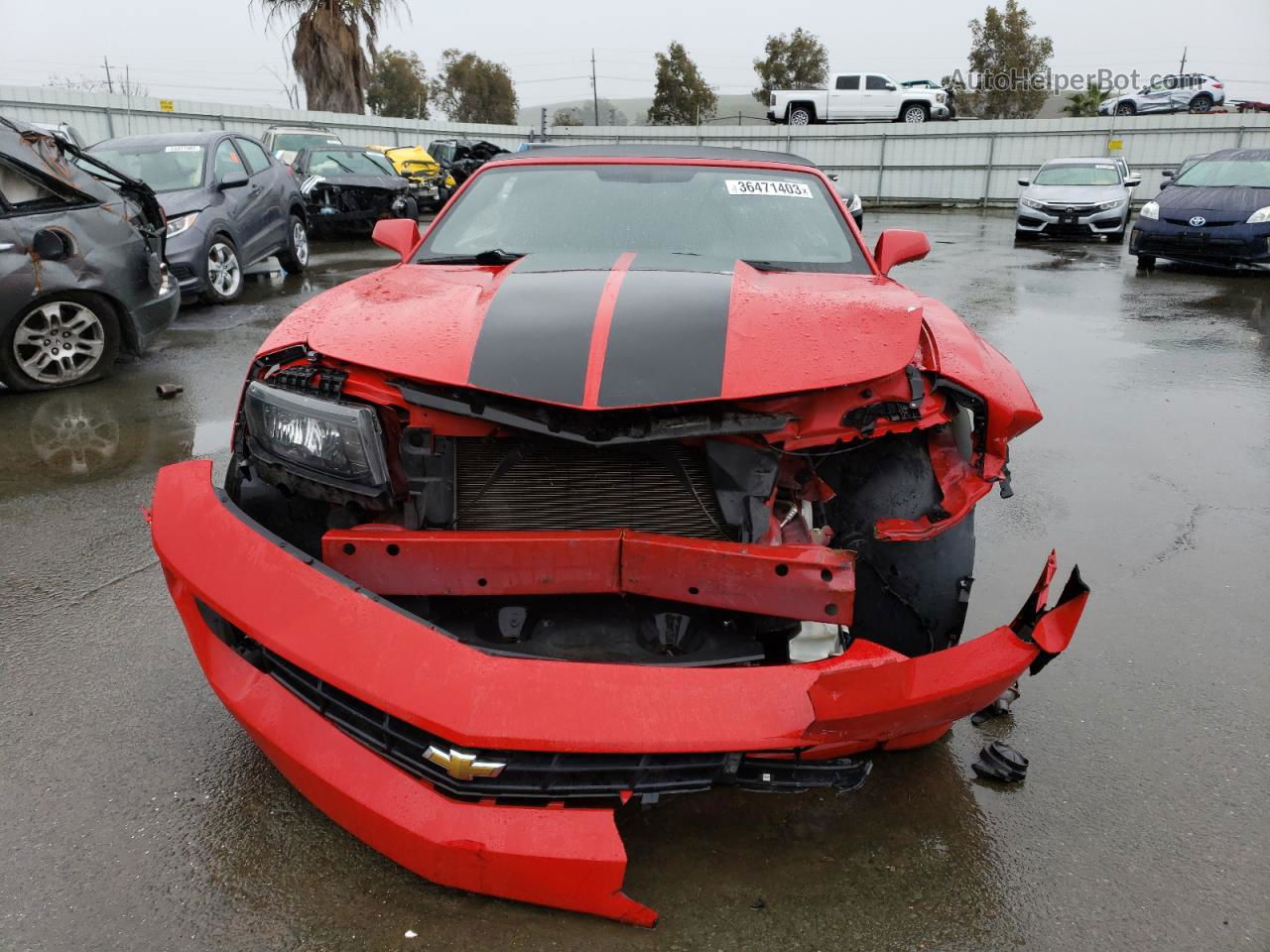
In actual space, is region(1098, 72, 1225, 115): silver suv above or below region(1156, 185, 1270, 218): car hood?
above

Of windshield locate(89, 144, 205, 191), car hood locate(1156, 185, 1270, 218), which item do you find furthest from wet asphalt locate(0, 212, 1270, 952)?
car hood locate(1156, 185, 1270, 218)

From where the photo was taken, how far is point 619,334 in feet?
6.98

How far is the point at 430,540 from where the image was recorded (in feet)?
6.83

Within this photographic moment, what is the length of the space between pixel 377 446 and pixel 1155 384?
237 inches

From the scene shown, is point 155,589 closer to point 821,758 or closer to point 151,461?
point 151,461

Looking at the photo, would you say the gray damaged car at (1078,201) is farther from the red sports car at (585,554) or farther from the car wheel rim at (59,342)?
the red sports car at (585,554)

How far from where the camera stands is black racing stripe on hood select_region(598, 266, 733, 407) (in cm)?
199

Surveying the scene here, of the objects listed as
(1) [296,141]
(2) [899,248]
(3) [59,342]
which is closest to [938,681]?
(2) [899,248]

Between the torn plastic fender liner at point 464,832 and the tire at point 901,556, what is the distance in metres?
0.92

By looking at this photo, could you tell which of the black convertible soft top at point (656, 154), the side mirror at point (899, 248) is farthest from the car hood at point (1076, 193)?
the side mirror at point (899, 248)

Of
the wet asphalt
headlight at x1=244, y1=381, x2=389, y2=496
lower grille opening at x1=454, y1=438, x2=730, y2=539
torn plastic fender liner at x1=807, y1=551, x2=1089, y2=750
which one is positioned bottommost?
the wet asphalt

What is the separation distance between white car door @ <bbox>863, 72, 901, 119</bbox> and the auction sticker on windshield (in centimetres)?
2837

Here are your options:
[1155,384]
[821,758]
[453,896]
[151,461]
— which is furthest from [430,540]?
[1155,384]

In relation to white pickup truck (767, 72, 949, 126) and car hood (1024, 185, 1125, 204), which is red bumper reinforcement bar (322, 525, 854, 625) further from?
white pickup truck (767, 72, 949, 126)
